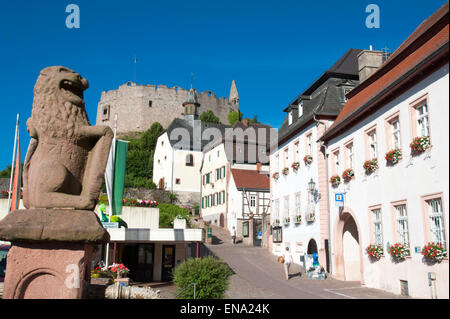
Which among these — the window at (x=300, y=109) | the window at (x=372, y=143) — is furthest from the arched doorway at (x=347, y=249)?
the window at (x=300, y=109)

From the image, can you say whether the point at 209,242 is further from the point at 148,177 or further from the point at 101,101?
the point at 101,101

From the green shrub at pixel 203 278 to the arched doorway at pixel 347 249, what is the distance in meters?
9.73

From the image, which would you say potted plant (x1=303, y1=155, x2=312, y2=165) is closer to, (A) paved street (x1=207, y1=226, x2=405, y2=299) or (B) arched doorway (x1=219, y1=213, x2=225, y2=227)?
(A) paved street (x1=207, y1=226, x2=405, y2=299)

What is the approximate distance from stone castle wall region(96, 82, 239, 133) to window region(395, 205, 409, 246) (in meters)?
70.1

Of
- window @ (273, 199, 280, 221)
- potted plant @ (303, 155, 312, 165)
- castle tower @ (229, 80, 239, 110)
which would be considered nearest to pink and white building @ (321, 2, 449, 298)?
potted plant @ (303, 155, 312, 165)

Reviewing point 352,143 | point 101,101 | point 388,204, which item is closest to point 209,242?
point 352,143

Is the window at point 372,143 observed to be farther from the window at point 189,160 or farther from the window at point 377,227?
the window at point 189,160

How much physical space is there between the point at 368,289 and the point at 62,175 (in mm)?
12781

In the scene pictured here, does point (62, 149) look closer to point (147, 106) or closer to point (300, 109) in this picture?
point (300, 109)

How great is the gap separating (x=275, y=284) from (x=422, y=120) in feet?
28.3

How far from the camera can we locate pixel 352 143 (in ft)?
57.6

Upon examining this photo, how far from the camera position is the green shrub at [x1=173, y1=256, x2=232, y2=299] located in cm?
916

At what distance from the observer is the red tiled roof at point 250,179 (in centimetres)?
3825

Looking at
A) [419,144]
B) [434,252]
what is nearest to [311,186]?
[419,144]
